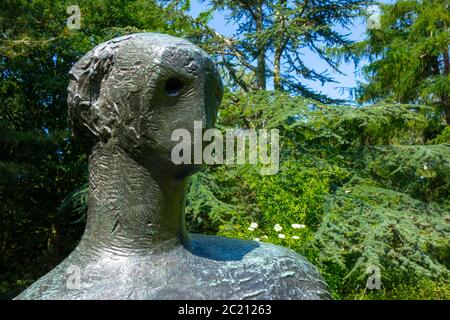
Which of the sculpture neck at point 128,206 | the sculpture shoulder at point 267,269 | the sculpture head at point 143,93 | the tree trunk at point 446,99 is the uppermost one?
the tree trunk at point 446,99

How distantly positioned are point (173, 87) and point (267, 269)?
731 millimetres

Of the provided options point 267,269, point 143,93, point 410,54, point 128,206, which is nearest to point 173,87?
point 143,93

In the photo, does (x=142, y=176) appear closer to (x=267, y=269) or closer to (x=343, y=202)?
(x=267, y=269)

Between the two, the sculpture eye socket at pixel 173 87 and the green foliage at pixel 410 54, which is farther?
the green foliage at pixel 410 54

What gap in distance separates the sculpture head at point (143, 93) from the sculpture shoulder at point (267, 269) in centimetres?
38

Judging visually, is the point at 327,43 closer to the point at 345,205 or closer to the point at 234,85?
the point at 234,85

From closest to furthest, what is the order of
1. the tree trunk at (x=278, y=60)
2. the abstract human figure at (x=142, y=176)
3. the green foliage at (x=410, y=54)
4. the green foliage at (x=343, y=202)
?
1. the abstract human figure at (x=142, y=176)
2. the green foliage at (x=343, y=202)
3. the tree trunk at (x=278, y=60)
4. the green foliage at (x=410, y=54)

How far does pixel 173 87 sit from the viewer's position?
1870mm

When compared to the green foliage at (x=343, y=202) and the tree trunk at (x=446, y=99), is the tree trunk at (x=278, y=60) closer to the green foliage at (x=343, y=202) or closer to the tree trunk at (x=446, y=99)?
the green foliage at (x=343, y=202)

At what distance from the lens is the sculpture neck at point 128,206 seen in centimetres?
187

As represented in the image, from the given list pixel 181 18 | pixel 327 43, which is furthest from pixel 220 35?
pixel 327 43

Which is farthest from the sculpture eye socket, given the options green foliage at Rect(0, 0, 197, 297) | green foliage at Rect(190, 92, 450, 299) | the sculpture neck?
green foliage at Rect(0, 0, 197, 297)

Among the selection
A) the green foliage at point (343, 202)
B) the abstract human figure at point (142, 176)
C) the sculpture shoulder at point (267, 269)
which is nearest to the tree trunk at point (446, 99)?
the green foliage at point (343, 202)

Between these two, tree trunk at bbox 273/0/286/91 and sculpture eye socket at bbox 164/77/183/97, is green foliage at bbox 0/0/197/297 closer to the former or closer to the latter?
tree trunk at bbox 273/0/286/91
